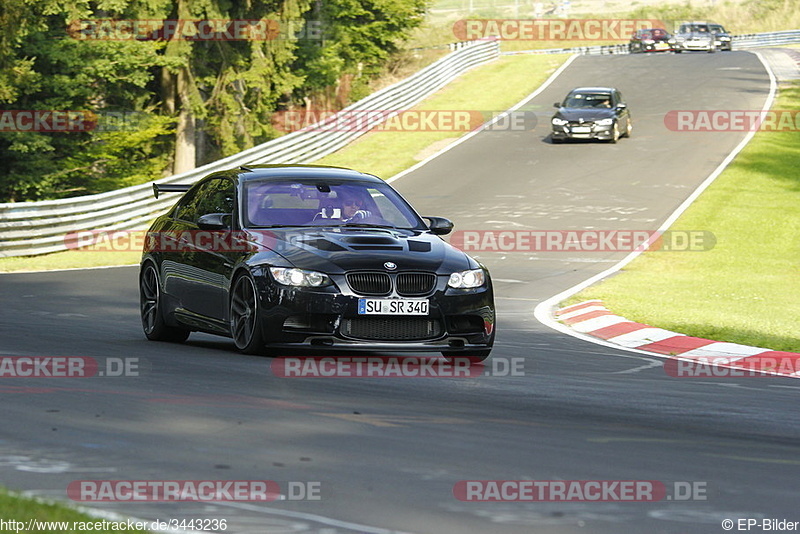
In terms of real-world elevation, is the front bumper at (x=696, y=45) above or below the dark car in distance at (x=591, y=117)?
above

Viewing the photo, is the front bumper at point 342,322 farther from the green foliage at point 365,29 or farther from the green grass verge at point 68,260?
the green foliage at point 365,29

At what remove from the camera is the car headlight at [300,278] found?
9789 mm

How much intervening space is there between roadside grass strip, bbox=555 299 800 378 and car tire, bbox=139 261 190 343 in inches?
176

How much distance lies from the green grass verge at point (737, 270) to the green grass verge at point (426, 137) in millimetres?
8870

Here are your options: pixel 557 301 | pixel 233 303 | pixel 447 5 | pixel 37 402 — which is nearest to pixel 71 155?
pixel 557 301

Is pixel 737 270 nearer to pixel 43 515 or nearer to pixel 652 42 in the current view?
pixel 43 515

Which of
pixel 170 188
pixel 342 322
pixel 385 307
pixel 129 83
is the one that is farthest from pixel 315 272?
pixel 129 83

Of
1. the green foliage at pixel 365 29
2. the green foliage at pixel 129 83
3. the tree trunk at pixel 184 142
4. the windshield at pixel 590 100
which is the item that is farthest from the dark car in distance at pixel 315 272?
the green foliage at pixel 365 29

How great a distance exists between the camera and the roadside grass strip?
11305 mm

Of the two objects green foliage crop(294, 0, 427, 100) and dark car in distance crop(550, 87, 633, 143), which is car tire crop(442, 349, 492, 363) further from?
green foliage crop(294, 0, 427, 100)

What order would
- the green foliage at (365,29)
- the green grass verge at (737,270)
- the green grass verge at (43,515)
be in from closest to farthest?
1. the green grass verge at (43,515)
2. the green grass verge at (737,270)
3. the green foliage at (365,29)

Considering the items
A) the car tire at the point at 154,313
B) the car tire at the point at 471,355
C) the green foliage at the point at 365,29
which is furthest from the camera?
the green foliage at the point at 365,29

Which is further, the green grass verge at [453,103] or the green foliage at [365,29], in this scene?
the green foliage at [365,29]

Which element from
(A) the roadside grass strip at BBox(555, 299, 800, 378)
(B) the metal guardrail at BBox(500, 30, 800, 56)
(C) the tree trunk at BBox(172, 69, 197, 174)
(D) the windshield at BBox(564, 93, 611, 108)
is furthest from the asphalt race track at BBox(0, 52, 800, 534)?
(B) the metal guardrail at BBox(500, 30, 800, 56)
